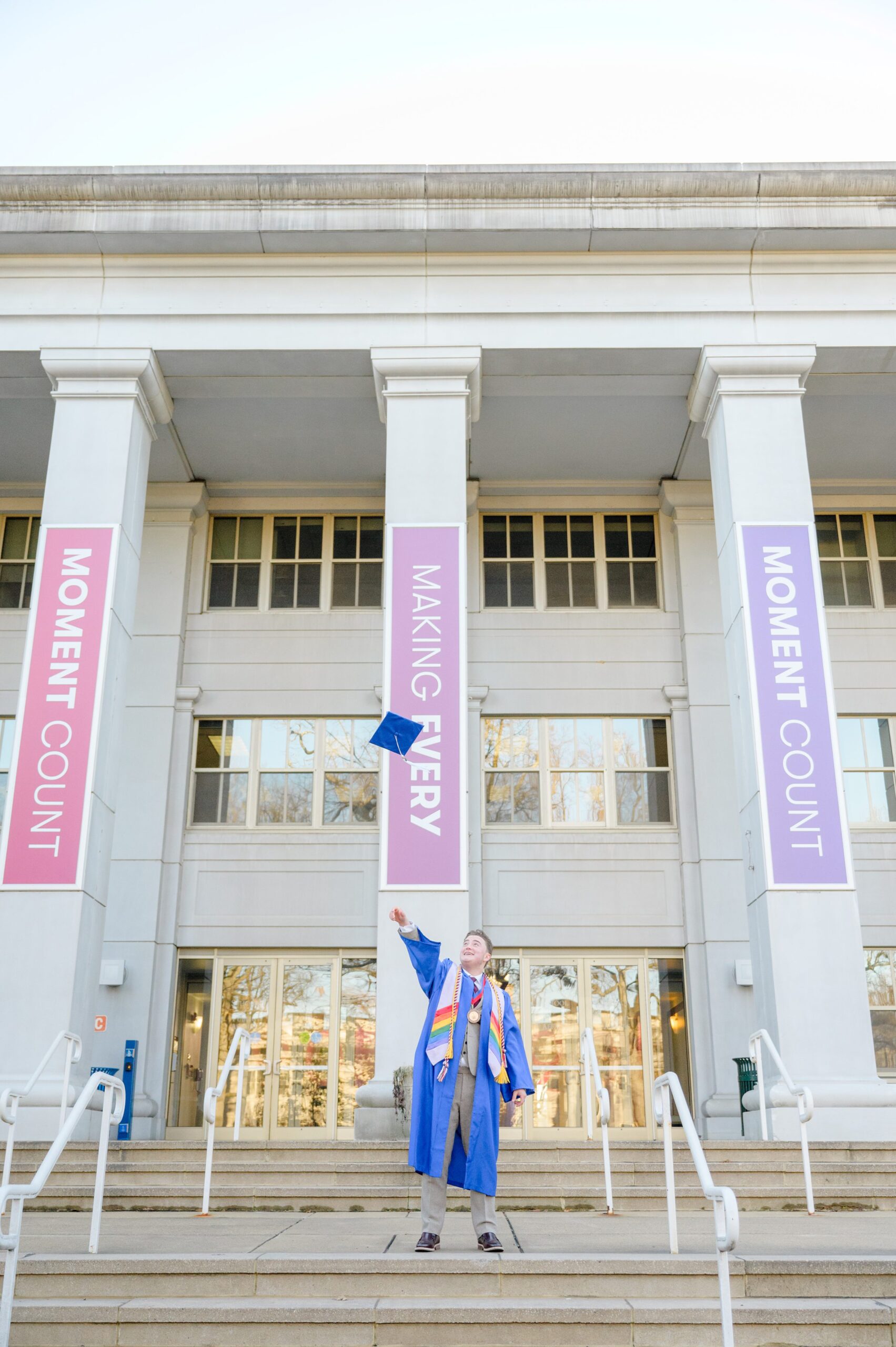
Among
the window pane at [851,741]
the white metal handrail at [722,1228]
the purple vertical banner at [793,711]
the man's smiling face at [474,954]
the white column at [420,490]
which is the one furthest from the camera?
the window pane at [851,741]

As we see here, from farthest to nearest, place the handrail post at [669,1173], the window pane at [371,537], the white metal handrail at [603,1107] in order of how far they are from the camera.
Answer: the window pane at [371,537] < the white metal handrail at [603,1107] < the handrail post at [669,1173]

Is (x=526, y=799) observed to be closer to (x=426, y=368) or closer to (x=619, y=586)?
(x=619, y=586)

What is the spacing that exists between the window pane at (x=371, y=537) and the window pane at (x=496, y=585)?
162 cm

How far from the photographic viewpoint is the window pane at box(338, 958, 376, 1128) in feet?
51.8

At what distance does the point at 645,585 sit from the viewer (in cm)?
1811

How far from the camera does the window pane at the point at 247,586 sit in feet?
59.3

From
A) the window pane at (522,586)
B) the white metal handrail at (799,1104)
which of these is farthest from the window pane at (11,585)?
the white metal handrail at (799,1104)

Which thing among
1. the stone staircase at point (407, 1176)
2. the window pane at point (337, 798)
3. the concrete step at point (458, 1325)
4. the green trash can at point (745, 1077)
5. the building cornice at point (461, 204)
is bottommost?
the concrete step at point (458, 1325)

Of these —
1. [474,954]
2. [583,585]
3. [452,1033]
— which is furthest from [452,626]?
[452,1033]

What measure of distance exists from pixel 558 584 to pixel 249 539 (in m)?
4.67

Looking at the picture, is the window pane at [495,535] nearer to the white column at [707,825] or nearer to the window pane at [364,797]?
the white column at [707,825]

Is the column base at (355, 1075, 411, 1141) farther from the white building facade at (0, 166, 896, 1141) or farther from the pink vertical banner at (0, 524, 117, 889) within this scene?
the pink vertical banner at (0, 524, 117, 889)

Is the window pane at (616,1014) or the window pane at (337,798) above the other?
the window pane at (337,798)

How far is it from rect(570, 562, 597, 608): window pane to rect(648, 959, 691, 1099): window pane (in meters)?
5.20
